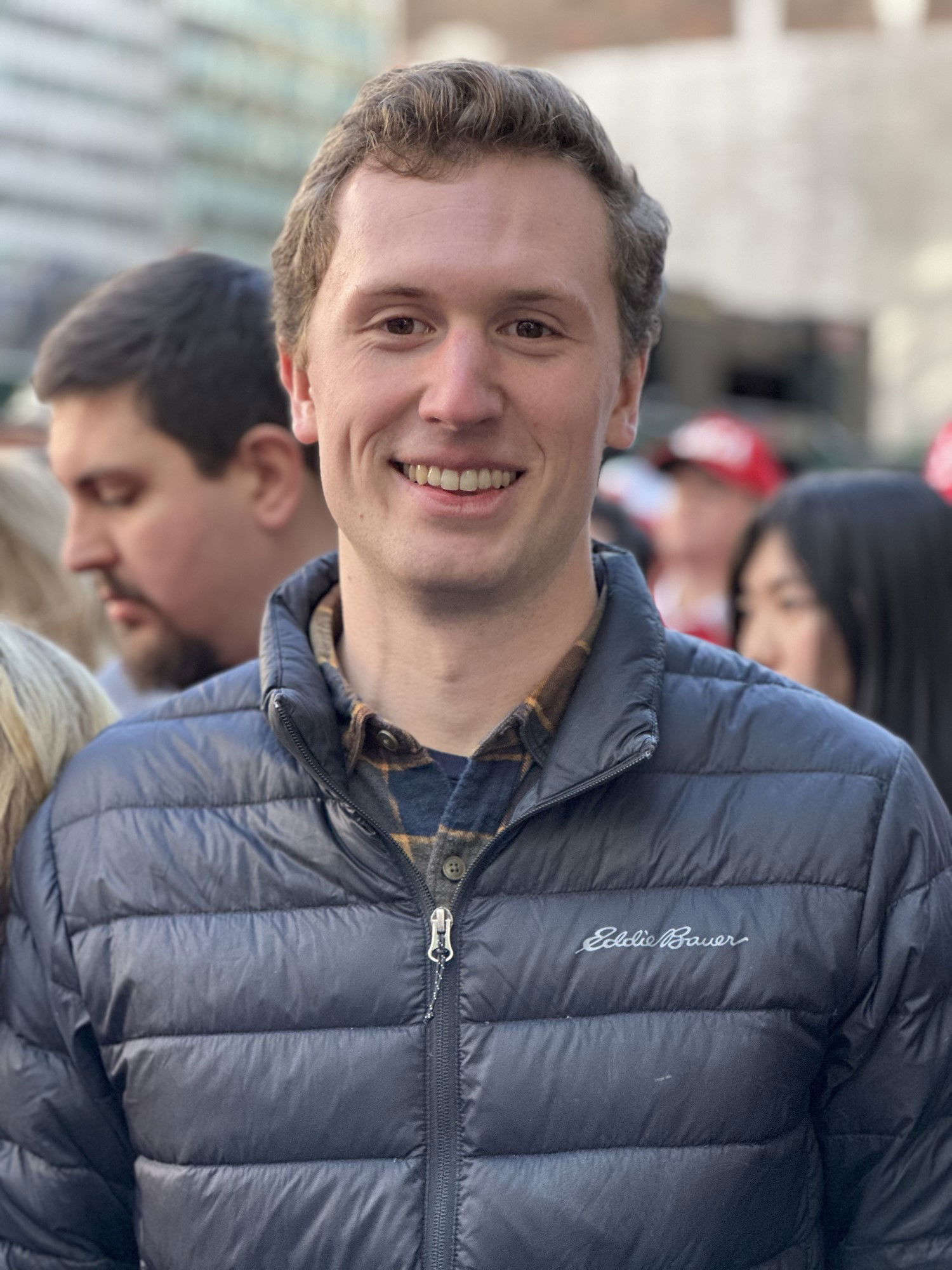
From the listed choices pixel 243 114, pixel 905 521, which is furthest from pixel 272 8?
pixel 905 521

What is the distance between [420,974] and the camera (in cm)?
188

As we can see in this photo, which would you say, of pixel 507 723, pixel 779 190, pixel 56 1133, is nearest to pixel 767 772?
pixel 507 723

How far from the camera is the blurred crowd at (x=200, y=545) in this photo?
3.01 metres

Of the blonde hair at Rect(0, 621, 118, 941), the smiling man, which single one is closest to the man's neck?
the smiling man

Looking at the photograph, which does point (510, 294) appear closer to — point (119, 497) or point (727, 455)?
point (119, 497)

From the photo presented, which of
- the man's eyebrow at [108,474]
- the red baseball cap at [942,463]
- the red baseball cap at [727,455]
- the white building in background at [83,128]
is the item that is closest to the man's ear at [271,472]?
the man's eyebrow at [108,474]

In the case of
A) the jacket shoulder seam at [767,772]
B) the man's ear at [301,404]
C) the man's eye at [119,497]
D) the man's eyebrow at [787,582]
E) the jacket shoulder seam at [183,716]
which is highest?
the man's ear at [301,404]

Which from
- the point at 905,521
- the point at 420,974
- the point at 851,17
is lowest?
the point at 420,974

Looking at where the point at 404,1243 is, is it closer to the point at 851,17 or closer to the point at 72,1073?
the point at 72,1073

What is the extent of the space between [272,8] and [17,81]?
19102 mm

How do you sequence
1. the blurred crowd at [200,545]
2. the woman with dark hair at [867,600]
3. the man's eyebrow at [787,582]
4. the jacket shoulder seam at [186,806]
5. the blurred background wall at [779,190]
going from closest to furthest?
the jacket shoulder seam at [186,806]
the blurred crowd at [200,545]
the woman with dark hair at [867,600]
the man's eyebrow at [787,582]
the blurred background wall at [779,190]

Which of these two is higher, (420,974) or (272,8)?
(272,8)

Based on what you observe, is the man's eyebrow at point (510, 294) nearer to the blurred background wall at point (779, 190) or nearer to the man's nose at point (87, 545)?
the man's nose at point (87, 545)

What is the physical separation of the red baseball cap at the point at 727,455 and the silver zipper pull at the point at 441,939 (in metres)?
4.94
